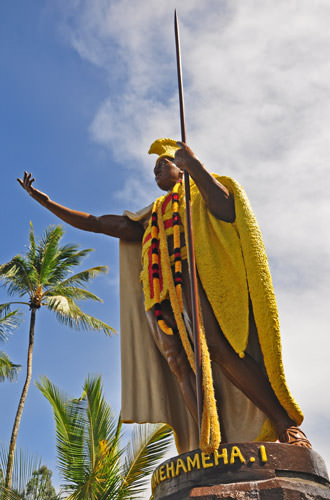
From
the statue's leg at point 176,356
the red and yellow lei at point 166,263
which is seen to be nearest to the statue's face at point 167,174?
the red and yellow lei at point 166,263

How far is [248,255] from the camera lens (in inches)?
202

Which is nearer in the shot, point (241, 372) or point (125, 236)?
point (241, 372)

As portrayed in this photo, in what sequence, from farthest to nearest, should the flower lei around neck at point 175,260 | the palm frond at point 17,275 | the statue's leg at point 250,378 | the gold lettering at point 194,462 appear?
the palm frond at point 17,275 < the flower lei around neck at point 175,260 < the statue's leg at point 250,378 < the gold lettering at point 194,462

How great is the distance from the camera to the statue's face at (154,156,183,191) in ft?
20.8

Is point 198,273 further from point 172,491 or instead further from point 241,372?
point 172,491

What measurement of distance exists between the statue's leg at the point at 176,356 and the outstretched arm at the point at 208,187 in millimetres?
993

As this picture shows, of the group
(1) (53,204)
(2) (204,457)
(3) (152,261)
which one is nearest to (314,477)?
(2) (204,457)

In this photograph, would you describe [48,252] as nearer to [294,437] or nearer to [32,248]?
[32,248]

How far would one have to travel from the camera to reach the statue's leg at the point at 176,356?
5.17 metres

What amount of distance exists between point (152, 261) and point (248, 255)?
104 cm

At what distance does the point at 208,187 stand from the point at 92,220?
1.61 metres

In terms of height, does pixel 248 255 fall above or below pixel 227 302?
above

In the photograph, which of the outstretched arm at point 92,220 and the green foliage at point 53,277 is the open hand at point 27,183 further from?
the green foliage at point 53,277

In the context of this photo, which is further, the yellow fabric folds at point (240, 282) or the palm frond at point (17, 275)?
the palm frond at point (17, 275)
